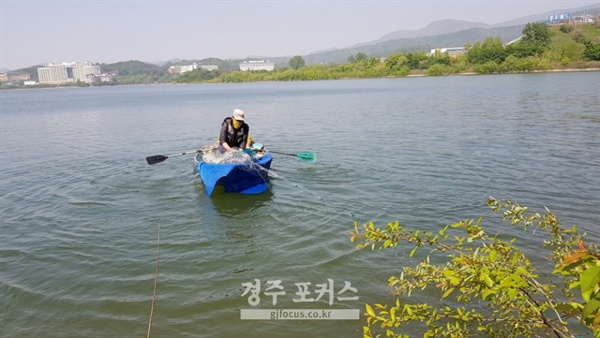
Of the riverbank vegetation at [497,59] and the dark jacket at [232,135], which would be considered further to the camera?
the riverbank vegetation at [497,59]

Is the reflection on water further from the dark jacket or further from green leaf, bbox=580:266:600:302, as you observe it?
green leaf, bbox=580:266:600:302

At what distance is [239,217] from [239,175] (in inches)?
55.5

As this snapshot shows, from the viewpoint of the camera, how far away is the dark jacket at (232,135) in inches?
494

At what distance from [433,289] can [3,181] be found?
50.3ft

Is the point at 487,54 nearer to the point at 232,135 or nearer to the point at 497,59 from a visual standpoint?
the point at 497,59

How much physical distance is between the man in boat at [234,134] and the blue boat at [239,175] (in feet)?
2.78

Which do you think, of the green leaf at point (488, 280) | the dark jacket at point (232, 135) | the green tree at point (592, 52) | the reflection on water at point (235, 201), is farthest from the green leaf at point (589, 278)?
the green tree at point (592, 52)

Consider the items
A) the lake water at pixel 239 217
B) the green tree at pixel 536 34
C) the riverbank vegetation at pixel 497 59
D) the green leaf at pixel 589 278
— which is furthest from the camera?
the green tree at pixel 536 34

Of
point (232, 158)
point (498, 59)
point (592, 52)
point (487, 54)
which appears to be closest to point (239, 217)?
point (232, 158)

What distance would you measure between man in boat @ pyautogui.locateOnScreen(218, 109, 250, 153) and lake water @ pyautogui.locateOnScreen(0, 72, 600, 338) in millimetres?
1533

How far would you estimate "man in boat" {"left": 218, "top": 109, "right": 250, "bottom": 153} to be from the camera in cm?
1232

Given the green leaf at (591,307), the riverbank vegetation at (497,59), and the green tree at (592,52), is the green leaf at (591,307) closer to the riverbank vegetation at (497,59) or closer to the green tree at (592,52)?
the riverbank vegetation at (497,59)

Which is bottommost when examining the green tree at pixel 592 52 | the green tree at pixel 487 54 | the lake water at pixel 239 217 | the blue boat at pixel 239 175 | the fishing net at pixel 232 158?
the lake water at pixel 239 217

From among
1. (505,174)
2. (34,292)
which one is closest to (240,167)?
(34,292)
